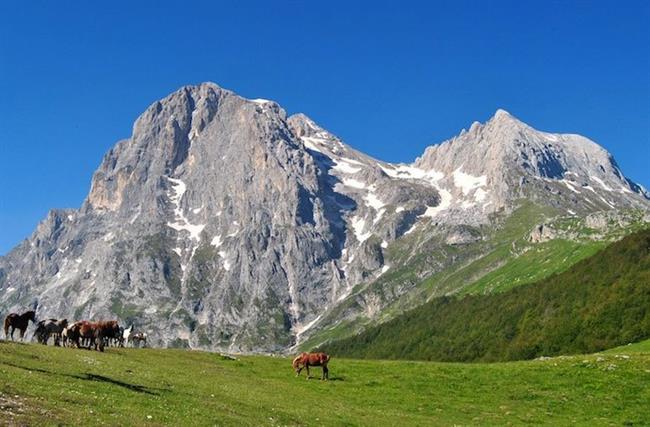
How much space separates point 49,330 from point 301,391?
26.7 meters

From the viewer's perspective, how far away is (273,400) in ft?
149

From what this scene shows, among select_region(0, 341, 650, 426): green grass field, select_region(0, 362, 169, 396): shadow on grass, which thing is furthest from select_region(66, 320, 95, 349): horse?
select_region(0, 362, 169, 396): shadow on grass

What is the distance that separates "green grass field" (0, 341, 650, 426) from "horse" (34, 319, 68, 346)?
17.3ft

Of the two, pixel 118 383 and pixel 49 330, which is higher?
pixel 49 330

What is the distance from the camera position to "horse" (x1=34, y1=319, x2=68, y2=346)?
60.5 m

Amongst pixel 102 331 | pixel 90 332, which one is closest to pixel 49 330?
pixel 90 332

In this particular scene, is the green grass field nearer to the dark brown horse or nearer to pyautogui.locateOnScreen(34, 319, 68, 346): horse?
the dark brown horse

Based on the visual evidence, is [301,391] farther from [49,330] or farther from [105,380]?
[49,330]

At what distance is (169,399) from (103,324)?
2649 centimetres

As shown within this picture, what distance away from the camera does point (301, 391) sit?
53.0m

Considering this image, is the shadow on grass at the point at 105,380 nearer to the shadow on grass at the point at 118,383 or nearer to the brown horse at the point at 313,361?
the shadow on grass at the point at 118,383

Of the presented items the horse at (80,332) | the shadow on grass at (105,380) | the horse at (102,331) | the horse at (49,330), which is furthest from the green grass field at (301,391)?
the horse at (49,330)

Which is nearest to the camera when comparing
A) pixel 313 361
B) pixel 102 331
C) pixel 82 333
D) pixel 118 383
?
pixel 118 383

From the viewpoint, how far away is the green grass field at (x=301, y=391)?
32.2 m
